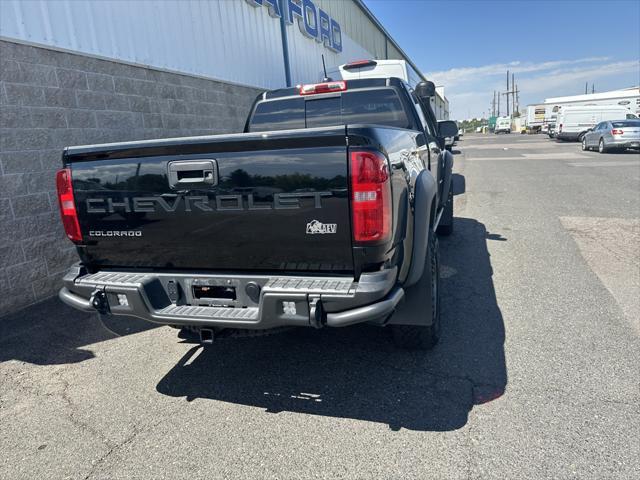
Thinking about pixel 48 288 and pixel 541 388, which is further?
pixel 48 288

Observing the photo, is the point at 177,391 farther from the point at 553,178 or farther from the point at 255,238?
the point at 553,178

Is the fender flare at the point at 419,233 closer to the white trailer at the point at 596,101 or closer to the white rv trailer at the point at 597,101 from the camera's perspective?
the white rv trailer at the point at 597,101

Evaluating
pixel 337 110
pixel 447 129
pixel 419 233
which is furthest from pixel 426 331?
pixel 447 129

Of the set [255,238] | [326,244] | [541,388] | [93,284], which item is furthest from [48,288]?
[541,388]

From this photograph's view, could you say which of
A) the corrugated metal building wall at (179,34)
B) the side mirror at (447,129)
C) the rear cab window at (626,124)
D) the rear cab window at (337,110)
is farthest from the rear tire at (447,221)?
the rear cab window at (626,124)

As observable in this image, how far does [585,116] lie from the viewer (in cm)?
2705

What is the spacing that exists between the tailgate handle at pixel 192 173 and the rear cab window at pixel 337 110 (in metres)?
2.27

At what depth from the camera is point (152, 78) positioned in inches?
254

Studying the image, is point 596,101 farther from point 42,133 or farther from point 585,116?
point 42,133

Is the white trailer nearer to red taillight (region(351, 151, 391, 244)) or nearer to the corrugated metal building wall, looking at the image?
the corrugated metal building wall

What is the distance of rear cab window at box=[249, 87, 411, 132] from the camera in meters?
4.38

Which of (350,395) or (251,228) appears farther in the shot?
(350,395)

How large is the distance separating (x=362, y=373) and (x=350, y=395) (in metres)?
0.27

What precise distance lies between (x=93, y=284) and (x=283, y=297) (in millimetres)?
1319
